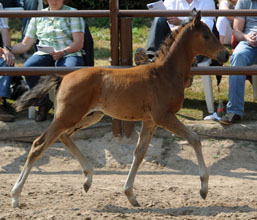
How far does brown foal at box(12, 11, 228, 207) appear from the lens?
16.0 feet

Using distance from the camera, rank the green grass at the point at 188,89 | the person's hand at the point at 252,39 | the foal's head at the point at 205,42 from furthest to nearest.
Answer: the green grass at the point at 188,89
the person's hand at the point at 252,39
the foal's head at the point at 205,42

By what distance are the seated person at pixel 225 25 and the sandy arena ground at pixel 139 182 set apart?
1645mm

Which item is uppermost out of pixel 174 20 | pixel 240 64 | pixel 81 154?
pixel 174 20

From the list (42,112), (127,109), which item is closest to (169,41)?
(127,109)

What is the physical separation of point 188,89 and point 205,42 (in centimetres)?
296

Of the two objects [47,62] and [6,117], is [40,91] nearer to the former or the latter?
[47,62]

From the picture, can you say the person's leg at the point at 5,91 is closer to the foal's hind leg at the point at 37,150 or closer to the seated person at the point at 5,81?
the seated person at the point at 5,81

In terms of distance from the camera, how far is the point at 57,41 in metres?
6.66

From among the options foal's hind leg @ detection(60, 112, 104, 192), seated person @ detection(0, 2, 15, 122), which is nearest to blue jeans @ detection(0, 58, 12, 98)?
seated person @ detection(0, 2, 15, 122)

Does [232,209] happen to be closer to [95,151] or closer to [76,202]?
[76,202]

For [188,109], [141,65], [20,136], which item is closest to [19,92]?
[20,136]

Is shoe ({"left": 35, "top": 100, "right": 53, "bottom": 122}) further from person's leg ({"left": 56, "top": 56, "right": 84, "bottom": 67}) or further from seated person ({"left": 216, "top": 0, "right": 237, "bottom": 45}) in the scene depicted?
Answer: seated person ({"left": 216, "top": 0, "right": 237, "bottom": 45})

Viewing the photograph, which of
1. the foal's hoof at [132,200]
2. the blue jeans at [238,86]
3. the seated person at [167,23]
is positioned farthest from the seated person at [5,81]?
the blue jeans at [238,86]

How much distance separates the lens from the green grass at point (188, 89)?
7113 millimetres
